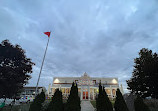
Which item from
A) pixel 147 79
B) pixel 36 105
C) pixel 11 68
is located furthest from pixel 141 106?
pixel 11 68

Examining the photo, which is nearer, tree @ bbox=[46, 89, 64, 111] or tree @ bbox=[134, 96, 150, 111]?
tree @ bbox=[134, 96, 150, 111]

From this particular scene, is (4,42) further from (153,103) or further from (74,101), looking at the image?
(153,103)

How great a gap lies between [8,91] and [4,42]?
714 centimetres

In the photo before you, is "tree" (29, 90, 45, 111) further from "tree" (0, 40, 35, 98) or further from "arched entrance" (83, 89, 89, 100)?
"arched entrance" (83, 89, 89, 100)

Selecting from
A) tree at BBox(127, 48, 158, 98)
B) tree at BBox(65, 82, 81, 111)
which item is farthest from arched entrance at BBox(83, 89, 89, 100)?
tree at BBox(65, 82, 81, 111)

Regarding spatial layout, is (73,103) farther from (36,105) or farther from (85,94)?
(85,94)

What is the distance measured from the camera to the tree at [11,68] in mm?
11516

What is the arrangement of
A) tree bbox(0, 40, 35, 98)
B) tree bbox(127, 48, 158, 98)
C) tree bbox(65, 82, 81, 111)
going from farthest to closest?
tree bbox(127, 48, 158, 98)
tree bbox(0, 40, 35, 98)
tree bbox(65, 82, 81, 111)

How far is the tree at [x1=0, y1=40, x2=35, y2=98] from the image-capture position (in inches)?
453

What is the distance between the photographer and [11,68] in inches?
480

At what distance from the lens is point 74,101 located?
839 cm

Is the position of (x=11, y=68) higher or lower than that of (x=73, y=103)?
higher

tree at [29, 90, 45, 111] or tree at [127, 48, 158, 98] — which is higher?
tree at [127, 48, 158, 98]

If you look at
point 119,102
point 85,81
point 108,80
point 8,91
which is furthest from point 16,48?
point 108,80
